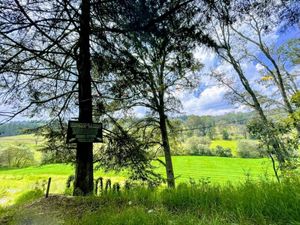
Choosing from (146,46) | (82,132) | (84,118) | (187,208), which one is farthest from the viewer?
(84,118)

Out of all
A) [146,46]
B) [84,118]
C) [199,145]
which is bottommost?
[84,118]

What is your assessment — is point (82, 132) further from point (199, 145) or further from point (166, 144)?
point (199, 145)

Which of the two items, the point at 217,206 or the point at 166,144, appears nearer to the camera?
the point at 217,206

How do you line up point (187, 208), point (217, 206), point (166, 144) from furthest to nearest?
1. point (166, 144)
2. point (187, 208)
3. point (217, 206)

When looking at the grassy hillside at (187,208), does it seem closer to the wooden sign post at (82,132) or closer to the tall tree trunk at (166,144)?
the wooden sign post at (82,132)

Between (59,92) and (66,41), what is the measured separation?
1.07m

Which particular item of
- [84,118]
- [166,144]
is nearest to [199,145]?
[166,144]

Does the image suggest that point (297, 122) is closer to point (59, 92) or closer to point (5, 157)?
point (59, 92)

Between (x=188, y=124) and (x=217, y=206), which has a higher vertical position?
(x=188, y=124)

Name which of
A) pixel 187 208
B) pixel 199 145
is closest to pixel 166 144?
pixel 187 208

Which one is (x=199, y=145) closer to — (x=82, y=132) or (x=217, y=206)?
(x=82, y=132)

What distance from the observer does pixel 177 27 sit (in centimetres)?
312

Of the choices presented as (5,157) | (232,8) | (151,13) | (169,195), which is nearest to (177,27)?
(151,13)

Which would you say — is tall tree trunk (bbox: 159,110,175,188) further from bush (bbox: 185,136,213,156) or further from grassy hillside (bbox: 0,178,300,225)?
bush (bbox: 185,136,213,156)
